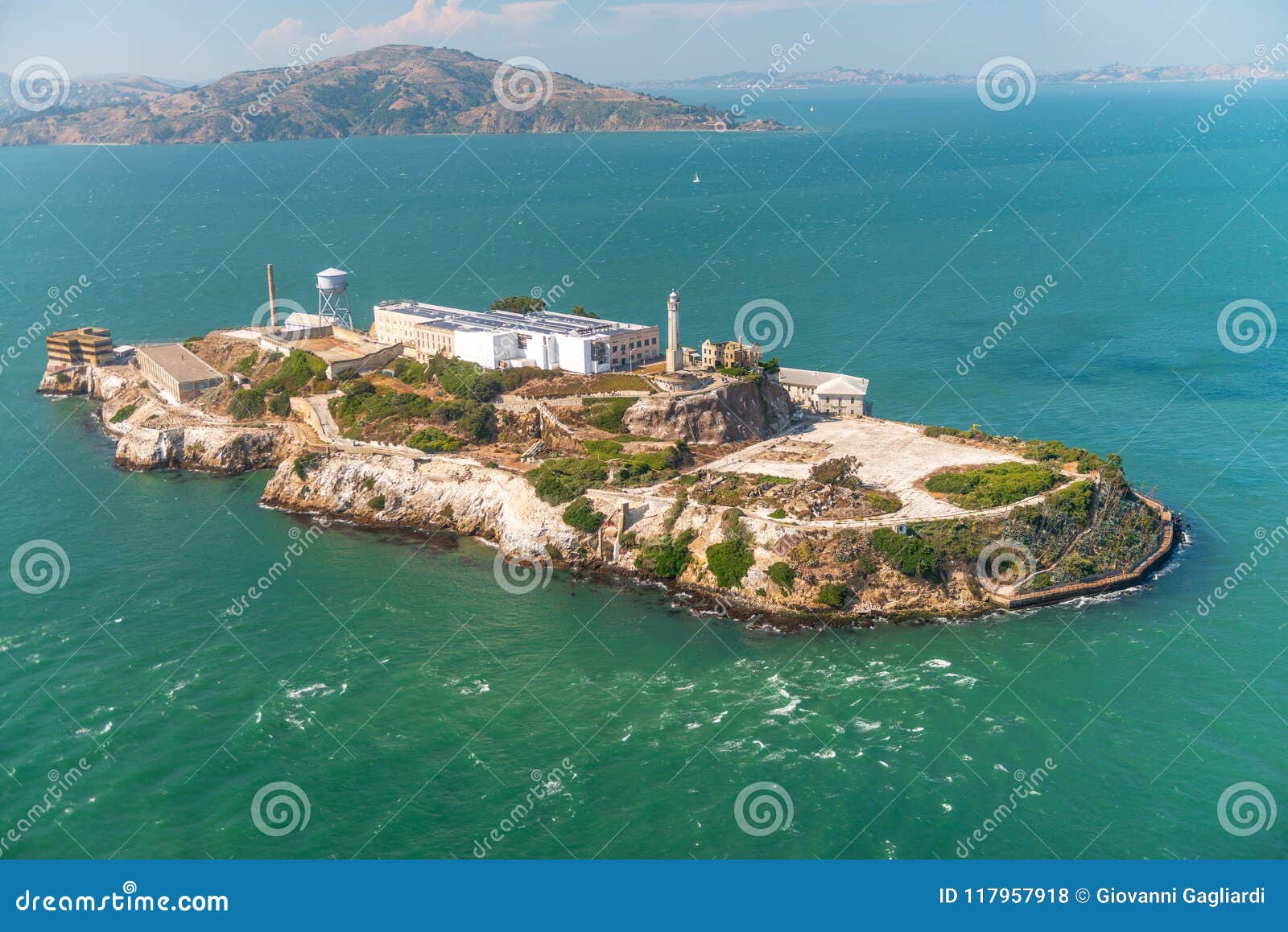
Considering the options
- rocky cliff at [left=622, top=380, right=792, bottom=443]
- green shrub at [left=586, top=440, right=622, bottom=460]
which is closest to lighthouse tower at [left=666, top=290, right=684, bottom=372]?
rocky cliff at [left=622, top=380, right=792, bottom=443]

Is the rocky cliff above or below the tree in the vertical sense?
below

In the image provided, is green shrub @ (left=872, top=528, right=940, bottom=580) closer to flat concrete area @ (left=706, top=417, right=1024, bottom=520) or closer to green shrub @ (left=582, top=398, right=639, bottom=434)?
flat concrete area @ (left=706, top=417, right=1024, bottom=520)

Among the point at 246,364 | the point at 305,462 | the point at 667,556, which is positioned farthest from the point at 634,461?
the point at 246,364

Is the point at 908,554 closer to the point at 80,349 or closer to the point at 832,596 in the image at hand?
the point at 832,596

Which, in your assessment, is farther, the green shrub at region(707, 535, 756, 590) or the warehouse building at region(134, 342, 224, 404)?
the warehouse building at region(134, 342, 224, 404)

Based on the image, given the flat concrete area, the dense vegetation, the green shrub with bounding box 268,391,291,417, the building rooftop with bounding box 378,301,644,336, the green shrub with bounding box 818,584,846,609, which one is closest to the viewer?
the green shrub with bounding box 818,584,846,609

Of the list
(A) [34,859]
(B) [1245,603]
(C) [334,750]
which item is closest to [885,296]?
(B) [1245,603]

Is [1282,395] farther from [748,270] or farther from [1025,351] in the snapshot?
[748,270]
